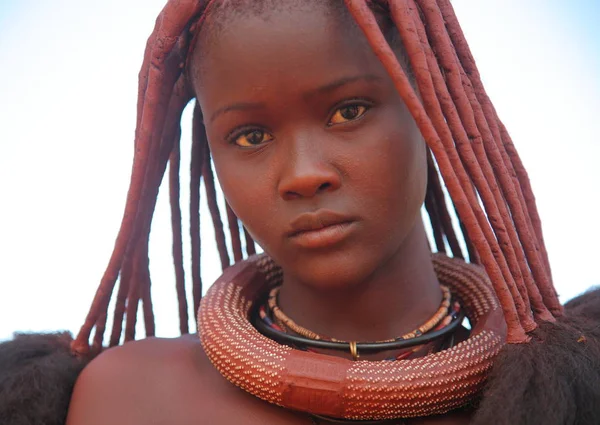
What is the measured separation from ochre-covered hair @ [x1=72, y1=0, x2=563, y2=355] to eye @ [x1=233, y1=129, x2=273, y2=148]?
0.24 meters

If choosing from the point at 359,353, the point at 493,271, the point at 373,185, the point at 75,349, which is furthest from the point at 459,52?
the point at 75,349

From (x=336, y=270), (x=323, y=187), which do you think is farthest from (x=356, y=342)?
(x=323, y=187)

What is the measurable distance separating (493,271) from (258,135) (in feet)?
1.77

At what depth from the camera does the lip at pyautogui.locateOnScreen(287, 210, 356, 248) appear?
134 cm

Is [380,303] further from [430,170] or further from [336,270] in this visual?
[430,170]

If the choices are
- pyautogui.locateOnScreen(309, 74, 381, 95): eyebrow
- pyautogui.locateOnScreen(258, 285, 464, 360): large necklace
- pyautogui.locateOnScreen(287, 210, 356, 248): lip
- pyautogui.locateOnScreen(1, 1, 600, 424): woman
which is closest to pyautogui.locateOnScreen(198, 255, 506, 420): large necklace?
pyautogui.locateOnScreen(1, 1, 600, 424): woman

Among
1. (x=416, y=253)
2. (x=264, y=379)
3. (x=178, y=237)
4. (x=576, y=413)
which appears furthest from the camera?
(x=178, y=237)

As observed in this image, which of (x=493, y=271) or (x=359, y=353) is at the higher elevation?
(x=493, y=271)

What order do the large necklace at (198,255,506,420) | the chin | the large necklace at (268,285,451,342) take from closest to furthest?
1. the large necklace at (198,255,506,420)
2. the chin
3. the large necklace at (268,285,451,342)

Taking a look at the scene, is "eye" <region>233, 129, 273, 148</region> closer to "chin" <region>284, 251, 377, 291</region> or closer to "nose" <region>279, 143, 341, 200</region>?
"nose" <region>279, 143, 341, 200</region>

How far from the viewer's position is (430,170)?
1823 mm

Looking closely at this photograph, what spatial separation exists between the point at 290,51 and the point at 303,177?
249 mm

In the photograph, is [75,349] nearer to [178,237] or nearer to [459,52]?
[178,237]

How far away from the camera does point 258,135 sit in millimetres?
1452
